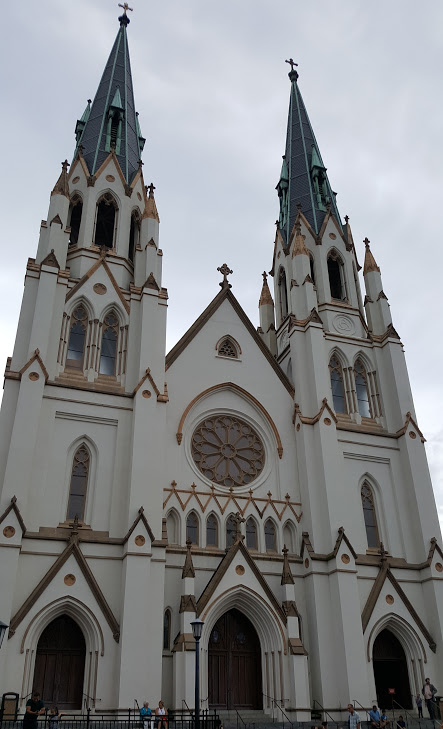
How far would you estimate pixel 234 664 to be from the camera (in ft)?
66.2

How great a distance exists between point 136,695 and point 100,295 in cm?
1387

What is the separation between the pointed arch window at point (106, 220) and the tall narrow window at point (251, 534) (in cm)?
1328

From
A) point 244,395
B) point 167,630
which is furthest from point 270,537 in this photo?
point 244,395

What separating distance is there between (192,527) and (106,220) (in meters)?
14.3

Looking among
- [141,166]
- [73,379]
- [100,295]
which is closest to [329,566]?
[73,379]

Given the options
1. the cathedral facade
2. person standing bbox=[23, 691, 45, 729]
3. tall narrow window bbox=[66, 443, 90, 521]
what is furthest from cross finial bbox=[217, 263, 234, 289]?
person standing bbox=[23, 691, 45, 729]

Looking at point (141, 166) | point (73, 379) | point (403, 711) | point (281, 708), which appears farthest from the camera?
point (141, 166)

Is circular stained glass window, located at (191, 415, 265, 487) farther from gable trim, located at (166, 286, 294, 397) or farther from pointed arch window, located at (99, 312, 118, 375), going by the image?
pointed arch window, located at (99, 312, 118, 375)

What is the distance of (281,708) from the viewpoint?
62.1 ft

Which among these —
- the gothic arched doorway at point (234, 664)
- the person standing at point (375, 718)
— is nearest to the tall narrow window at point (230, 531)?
the gothic arched doorway at point (234, 664)

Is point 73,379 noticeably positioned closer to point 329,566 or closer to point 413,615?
point 329,566

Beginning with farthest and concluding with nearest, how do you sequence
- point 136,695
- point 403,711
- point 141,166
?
point 141,166
point 403,711
point 136,695

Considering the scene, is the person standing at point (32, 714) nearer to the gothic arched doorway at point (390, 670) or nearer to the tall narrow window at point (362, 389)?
the gothic arched doorway at point (390, 670)

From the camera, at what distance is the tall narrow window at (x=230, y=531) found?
71.0 ft
